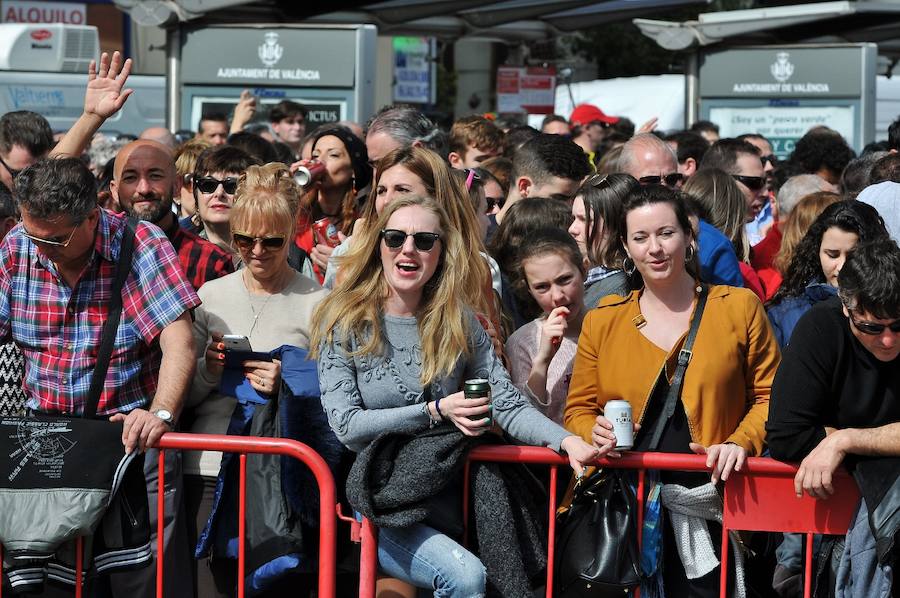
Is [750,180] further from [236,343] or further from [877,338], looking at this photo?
[236,343]

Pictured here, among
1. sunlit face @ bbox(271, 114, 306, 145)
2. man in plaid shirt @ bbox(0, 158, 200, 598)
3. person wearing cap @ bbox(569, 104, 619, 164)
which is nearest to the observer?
man in plaid shirt @ bbox(0, 158, 200, 598)

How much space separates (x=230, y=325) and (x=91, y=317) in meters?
0.55

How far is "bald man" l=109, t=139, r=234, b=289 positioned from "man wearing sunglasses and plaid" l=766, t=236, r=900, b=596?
252cm

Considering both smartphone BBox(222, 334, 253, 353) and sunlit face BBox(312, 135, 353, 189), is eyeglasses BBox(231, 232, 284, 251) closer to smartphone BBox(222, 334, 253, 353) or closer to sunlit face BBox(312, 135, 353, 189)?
smartphone BBox(222, 334, 253, 353)

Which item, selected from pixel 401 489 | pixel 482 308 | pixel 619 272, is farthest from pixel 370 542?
pixel 619 272

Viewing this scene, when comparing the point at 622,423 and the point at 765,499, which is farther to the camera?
the point at 765,499

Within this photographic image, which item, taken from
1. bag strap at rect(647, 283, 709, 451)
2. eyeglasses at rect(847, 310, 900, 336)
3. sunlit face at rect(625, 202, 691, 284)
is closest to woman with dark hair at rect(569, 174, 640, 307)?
sunlit face at rect(625, 202, 691, 284)

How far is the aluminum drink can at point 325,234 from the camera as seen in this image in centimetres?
606

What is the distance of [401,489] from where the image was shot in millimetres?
4113

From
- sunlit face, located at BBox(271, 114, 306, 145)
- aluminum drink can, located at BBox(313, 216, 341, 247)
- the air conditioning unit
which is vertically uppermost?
the air conditioning unit

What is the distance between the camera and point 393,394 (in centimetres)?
423

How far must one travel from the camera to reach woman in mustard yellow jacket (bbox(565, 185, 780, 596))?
4.22m

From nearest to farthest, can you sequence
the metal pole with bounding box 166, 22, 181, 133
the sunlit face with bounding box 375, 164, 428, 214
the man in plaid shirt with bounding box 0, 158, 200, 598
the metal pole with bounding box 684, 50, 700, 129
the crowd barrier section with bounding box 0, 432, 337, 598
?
1. the crowd barrier section with bounding box 0, 432, 337, 598
2. the man in plaid shirt with bounding box 0, 158, 200, 598
3. the sunlit face with bounding box 375, 164, 428, 214
4. the metal pole with bounding box 166, 22, 181, 133
5. the metal pole with bounding box 684, 50, 700, 129

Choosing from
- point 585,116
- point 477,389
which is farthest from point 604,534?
point 585,116
